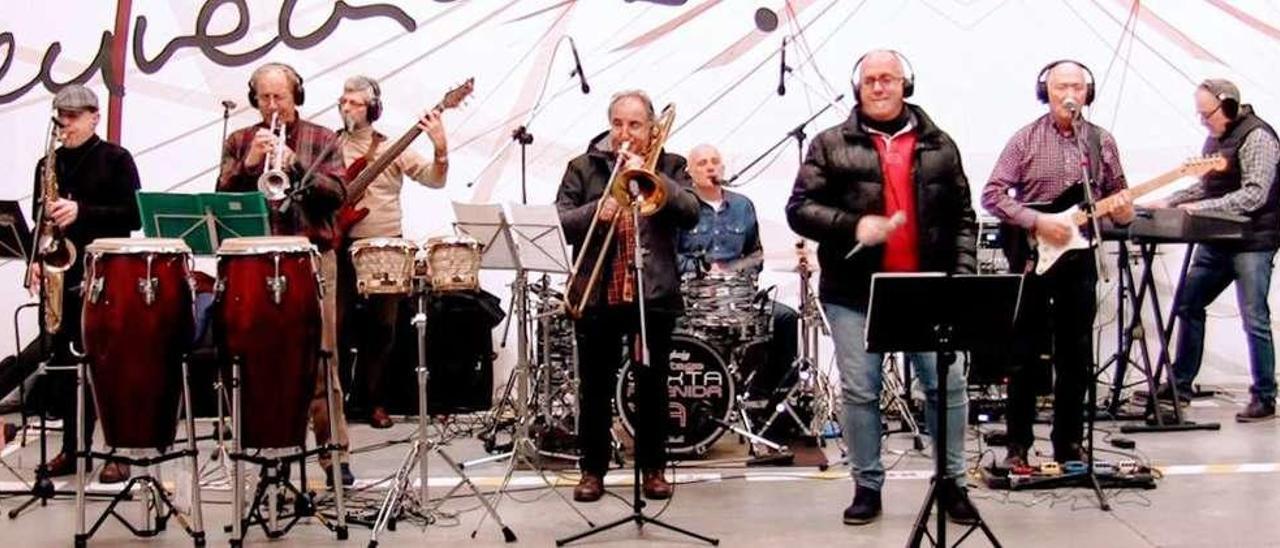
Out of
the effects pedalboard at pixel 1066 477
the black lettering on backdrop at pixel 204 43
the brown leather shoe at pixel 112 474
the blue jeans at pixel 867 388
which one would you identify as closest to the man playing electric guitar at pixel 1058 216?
the effects pedalboard at pixel 1066 477

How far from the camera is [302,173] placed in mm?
5801

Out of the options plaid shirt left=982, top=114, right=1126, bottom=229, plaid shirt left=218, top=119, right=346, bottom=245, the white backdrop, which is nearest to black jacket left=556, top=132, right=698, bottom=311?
plaid shirt left=218, top=119, right=346, bottom=245

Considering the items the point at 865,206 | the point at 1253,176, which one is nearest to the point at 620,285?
the point at 865,206

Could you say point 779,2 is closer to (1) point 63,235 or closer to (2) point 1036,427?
(2) point 1036,427

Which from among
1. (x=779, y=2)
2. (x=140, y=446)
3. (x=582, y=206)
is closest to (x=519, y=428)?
(x=582, y=206)

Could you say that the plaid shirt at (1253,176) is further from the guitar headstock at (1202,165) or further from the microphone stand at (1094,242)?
the microphone stand at (1094,242)

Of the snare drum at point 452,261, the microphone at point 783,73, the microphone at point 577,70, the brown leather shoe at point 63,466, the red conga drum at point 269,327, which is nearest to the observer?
the red conga drum at point 269,327

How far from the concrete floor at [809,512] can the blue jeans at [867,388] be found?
340 millimetres

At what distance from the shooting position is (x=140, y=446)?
206 inches

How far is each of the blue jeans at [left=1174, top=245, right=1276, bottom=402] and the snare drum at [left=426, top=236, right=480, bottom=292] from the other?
4733 millimetres

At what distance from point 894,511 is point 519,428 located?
1723mm

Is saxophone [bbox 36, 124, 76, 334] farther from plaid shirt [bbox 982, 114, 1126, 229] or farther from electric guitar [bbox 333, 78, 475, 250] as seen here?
plaid shirt [bbox 982, 114, 1126, 229]

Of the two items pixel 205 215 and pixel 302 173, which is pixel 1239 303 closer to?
pixel 302 173

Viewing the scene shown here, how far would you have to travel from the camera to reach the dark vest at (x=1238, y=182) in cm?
771
